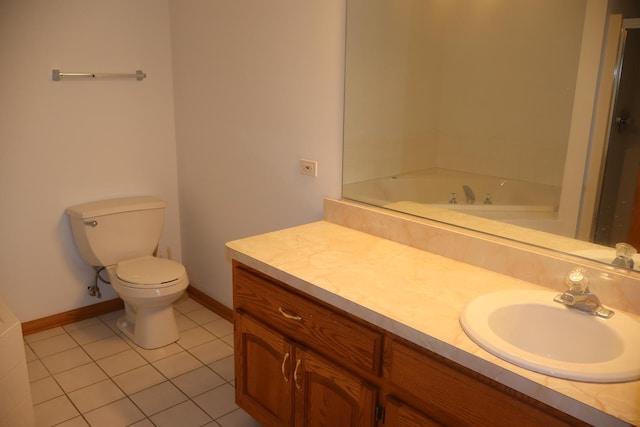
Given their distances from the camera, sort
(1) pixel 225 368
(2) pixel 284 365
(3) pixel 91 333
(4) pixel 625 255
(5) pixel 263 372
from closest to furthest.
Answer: (4) pixel 625 255, (2) pixel 284 365, (5) pixel 263 372, (1) pixel 225 368, (3) pixel 91 333

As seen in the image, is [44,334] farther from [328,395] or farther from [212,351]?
[328,395]

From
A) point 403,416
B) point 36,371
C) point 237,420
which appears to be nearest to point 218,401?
point 237,420

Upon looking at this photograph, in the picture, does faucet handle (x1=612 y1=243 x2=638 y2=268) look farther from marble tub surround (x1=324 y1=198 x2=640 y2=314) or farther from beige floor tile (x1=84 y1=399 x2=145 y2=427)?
beige floor tile (x1=84 y1=399 x2=145 y2=427)

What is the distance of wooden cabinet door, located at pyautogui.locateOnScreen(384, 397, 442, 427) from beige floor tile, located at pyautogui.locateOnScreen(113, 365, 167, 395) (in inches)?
58.0

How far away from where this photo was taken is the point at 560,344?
1.59 metres

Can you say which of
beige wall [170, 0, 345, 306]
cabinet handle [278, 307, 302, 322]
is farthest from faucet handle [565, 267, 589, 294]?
beige wall [170, 0, 345, 306]

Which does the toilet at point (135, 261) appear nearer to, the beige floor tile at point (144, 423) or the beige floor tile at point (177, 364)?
the beige floor tile at point (177, 364)

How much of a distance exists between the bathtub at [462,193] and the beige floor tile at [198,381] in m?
1.14

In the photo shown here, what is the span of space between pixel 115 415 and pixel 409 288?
1.53m

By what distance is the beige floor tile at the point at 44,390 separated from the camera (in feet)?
8.30

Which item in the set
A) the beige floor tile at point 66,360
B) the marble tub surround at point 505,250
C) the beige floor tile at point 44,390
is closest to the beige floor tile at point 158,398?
the beige floor tile at point 44,390

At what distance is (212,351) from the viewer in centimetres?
297

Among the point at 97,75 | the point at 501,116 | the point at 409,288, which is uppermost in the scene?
the point at 97,75

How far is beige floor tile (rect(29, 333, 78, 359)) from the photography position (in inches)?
115
